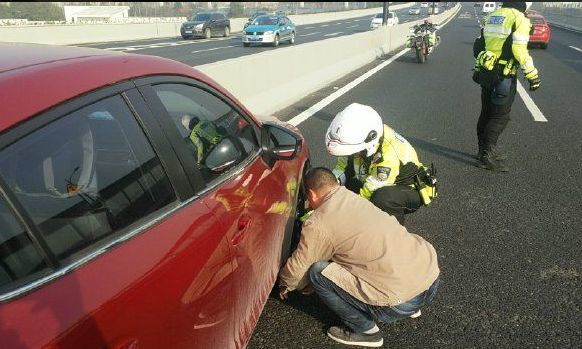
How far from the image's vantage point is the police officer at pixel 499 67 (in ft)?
17.2

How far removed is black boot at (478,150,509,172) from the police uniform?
2.41 metres

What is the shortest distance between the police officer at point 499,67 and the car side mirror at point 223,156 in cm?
415

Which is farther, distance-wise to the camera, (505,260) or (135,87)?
(505,260)

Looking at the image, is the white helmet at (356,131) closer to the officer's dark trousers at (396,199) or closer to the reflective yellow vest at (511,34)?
the officer's dark trousers at (396,199)

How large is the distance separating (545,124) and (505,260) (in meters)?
5.14

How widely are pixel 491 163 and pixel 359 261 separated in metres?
3.73

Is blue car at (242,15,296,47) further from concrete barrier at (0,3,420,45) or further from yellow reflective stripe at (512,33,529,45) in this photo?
yellow reflective stripe at (512,33,529,45)

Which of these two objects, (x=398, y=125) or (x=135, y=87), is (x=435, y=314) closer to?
(x=135, y=87)

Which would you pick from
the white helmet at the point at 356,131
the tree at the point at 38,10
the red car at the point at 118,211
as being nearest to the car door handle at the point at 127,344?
the red car at the point at 118,211

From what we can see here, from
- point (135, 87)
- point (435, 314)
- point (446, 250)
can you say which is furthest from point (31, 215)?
point (446, 250)

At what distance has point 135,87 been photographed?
1.79 meters

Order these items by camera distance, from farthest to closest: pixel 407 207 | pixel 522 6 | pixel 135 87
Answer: pixel 522 6 < pixel 407 207 < pixel 135 87

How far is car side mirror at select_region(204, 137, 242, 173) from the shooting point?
2.14 metres

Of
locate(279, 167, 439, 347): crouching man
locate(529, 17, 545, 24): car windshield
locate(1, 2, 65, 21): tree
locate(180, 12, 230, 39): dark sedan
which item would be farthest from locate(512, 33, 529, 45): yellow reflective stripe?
locate(1, 2, 65, 21): tree
